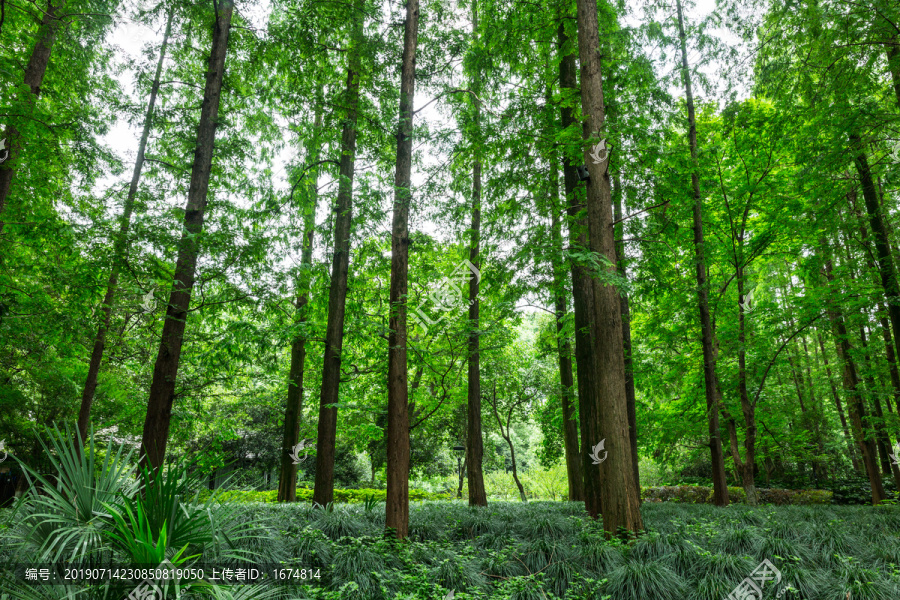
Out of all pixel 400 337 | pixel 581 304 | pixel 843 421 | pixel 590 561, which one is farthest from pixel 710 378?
pixel 843 421

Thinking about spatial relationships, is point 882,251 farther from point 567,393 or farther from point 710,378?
point 567,393

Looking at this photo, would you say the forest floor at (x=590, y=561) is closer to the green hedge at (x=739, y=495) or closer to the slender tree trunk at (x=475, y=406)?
the slender tree trunk at (x=475, y=406)

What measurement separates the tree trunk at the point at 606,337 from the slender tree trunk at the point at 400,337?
2.43m

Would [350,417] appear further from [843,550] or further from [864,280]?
[864,280]

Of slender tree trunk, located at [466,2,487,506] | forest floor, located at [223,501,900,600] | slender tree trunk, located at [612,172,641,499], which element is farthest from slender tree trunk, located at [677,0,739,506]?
slender tree trunk, located at [466,2,487,506]

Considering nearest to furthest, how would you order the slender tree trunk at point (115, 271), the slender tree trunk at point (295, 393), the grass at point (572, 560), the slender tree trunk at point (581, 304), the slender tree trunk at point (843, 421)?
the grass at point (572, 560) → the slender tree trunk at point (115, 271) → the slender tree trunk at point (581, 304) → the slender tree trunk at point (295, 393) → the slender tree trunk at point (843, 421)

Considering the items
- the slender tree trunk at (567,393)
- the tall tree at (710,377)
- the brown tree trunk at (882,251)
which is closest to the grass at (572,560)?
the tall tree at (710,377)

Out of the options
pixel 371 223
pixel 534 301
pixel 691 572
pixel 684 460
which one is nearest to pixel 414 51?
pixel 371 223

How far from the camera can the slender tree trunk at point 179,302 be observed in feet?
20.2

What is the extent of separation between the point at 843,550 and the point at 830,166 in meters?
5.76

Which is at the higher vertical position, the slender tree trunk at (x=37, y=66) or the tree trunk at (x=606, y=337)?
the slender tree trunk at (x=37, y=66)

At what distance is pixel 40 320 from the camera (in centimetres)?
757

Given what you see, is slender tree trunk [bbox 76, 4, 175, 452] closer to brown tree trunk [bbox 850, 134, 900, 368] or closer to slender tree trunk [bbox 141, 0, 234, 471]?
slender tree trunk [bbox 141, 0, 234, 471]

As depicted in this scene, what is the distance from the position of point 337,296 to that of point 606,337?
211 inches
